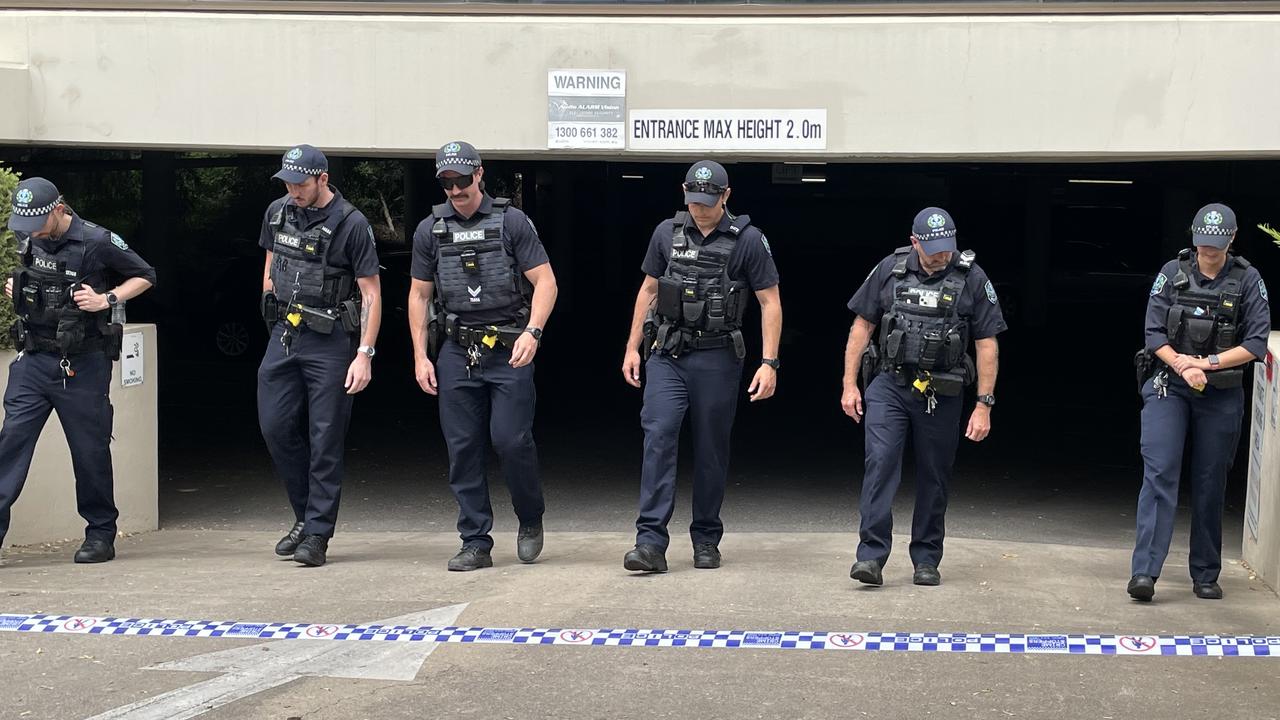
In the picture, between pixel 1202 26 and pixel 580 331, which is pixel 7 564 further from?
pixel 580 331

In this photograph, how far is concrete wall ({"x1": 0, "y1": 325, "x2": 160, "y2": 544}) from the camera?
7.68 metres

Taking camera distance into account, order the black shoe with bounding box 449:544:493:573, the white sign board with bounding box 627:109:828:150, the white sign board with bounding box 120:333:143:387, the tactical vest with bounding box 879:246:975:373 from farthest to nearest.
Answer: the white sign board with bounding box 627:109:828:150 < the white sign board with bounding box 120:333:143:387 < the black shoe with bounding box 449:544:493:573 < the tactical vest with bounding box 879:246:975:373

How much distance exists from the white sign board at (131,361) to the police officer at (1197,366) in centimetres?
529

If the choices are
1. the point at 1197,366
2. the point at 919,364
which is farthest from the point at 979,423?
the point at 1197,366

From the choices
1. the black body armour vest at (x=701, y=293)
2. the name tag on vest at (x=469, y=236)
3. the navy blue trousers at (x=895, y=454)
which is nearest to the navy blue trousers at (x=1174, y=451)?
the navy blue trousers at (x=895, y=454)

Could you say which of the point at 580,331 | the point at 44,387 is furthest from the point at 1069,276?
the point at 44,387

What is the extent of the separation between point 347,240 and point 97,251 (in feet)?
3.86

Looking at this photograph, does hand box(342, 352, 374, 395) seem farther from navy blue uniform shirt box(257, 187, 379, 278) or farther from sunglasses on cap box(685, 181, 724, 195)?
sunglasses on cap box(685, 181, 724, 195)

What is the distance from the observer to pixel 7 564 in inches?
277

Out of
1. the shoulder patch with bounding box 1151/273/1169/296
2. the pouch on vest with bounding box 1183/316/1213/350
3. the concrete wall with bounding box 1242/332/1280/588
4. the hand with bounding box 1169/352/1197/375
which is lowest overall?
the concrete wall with bounding box 1242/332/1280/588

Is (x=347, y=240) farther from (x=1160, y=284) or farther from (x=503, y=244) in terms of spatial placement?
(x=1160, y=284)

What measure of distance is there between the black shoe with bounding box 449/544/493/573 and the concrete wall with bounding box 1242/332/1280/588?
3586 millimetres

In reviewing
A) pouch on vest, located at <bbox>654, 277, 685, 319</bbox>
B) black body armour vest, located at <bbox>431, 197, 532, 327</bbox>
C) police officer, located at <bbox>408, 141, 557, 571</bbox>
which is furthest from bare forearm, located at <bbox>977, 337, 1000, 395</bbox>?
black body armour vest, located at <bbox>431, 197, 532, 327</bbox>

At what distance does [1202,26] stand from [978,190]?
15619 mm
